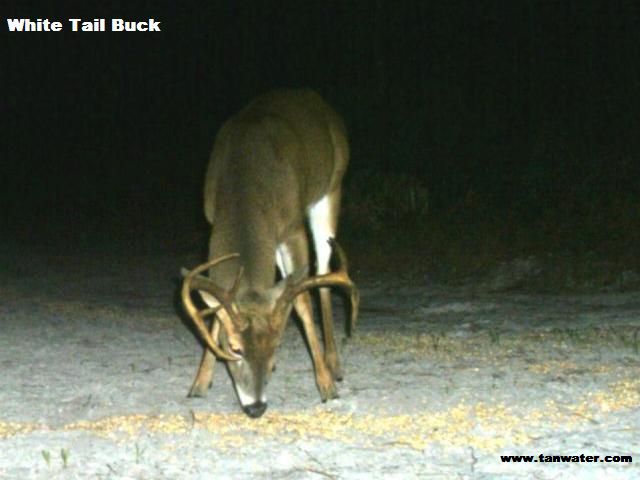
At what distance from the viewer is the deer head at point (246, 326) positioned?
23.8 feet

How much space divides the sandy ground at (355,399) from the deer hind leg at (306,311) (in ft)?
0.41

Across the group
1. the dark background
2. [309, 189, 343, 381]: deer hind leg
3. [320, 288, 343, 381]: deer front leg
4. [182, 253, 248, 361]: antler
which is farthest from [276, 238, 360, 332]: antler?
the dark background

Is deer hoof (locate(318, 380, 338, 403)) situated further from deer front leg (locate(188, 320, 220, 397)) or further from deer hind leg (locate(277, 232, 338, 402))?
deer front leg (locate(188, 320, 220, 397))

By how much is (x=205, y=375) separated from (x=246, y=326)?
3.15ft

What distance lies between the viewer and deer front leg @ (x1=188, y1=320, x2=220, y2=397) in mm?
8086

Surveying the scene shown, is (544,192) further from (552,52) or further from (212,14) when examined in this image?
(212,14)

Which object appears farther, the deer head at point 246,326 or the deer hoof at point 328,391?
the deer hoof at point 328,391

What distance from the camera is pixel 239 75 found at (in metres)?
34.3

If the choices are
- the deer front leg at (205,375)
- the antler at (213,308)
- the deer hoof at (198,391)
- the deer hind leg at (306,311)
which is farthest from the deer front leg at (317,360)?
the antler at (213,308)

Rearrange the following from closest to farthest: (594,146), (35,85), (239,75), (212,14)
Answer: (594,146)
(239,75)
(212,14)
(35,85)

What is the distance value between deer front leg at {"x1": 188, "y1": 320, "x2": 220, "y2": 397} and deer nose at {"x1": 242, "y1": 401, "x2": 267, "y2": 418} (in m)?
0.92

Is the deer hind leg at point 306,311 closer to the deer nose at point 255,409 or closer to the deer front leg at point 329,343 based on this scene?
the deer front leg at point 329,343

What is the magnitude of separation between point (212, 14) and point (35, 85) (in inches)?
319

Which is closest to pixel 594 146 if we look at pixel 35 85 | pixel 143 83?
pixel 143 83
